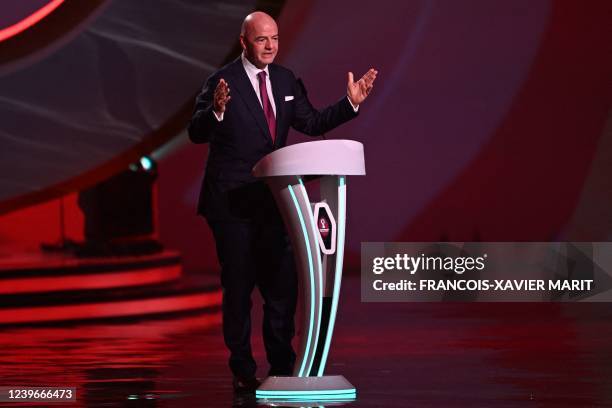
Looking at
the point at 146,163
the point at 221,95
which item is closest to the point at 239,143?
the point at 221,95

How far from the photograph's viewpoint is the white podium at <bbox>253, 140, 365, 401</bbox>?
314 centimetres

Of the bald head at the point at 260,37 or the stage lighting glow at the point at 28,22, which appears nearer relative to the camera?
the bald head at the point at 260,37

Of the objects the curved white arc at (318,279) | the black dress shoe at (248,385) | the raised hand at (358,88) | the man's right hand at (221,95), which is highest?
the raised hand at (358,88)

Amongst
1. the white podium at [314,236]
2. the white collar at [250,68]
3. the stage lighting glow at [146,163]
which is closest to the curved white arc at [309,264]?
the white podium at [314,236]

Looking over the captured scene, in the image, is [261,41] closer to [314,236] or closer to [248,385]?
[314,236]

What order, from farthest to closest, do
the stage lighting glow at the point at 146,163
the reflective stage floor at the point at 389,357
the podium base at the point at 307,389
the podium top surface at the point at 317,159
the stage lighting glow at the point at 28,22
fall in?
the stage lighting glow at the point at 146,163
the stage lighting glow at the point at 28,22
the reflective stage floor at the point at 389,357
the podium base at the point at 307,389
the podium top surface at the point at 317,159

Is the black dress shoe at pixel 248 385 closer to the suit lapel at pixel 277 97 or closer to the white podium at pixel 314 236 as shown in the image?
the white podium at pixel 314 236

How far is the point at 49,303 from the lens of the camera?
6.22 m

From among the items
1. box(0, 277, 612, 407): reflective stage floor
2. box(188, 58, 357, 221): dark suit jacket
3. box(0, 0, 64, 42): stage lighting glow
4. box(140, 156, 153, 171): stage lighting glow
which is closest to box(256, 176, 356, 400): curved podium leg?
box(0, 277, 612, 407): reflective stage floor

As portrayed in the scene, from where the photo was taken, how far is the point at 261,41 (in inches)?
132

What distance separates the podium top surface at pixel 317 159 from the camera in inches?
123

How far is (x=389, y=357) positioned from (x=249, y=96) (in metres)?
1.29

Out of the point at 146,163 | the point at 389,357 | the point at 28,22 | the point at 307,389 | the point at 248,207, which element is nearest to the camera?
the point at 307,389

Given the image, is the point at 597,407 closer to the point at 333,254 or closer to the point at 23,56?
the point at 333,254
